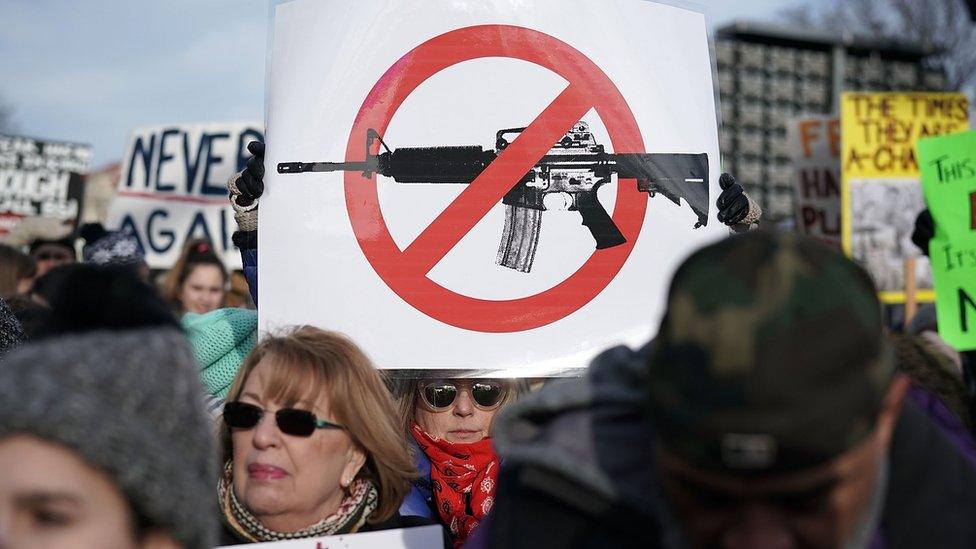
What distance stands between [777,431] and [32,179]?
11.6 metres

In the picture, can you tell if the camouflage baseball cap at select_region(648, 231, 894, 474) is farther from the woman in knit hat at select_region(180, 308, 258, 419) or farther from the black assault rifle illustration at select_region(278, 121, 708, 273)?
the woman in knit hat at select_region(180, 308, 258, 419)

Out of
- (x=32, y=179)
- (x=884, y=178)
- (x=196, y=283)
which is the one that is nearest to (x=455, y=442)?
(x=196, y=283)

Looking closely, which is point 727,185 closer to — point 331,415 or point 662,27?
point 662,27

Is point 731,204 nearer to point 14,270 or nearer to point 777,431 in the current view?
point 777,431

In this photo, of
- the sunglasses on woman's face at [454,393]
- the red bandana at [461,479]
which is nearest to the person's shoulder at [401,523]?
the red bandana at [461,479]

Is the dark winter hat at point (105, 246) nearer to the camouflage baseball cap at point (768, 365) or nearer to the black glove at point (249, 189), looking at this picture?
the black glove at point (249, 189)

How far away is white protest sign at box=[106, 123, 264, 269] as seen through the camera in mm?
8875

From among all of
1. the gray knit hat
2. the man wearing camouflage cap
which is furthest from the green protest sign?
the gray knit hat

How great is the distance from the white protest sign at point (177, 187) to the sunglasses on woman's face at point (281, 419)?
6.39m

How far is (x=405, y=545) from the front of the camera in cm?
254

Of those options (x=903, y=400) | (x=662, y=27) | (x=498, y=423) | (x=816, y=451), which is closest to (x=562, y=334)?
(x=662, y=27)

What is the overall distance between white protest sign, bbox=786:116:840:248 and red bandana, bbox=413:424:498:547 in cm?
566

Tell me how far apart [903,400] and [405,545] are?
1.39 meters

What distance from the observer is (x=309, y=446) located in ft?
8.44
